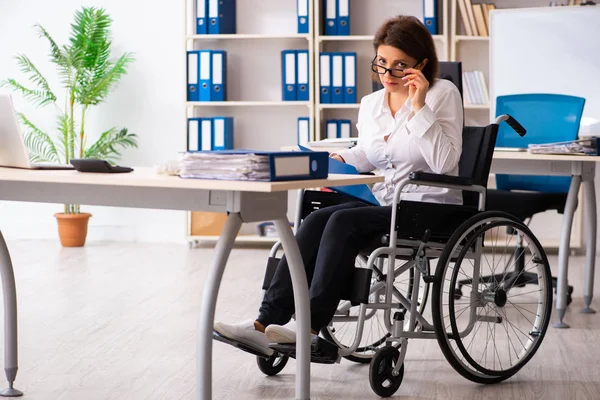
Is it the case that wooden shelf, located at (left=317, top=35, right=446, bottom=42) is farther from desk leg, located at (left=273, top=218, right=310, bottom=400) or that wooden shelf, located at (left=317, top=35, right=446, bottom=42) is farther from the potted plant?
desk leg, located at (left=273, top=218, right=310, bottom=400)

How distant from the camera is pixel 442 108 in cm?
259

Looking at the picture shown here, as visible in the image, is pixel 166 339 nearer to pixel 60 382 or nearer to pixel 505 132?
pixel 60 382

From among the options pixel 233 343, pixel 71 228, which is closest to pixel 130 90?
pixel 71 228

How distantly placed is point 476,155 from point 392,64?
37 cm

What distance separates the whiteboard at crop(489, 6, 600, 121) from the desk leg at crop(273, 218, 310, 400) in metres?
3.29

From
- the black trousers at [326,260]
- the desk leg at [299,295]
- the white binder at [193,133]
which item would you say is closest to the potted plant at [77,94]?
the white binder at [193,133]

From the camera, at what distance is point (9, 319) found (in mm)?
2410

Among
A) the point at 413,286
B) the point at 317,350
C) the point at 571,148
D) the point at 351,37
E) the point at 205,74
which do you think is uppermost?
the point at 351,37

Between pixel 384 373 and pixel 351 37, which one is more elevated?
pixel 351 37

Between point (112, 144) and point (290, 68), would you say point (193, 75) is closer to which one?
point (290, 68)

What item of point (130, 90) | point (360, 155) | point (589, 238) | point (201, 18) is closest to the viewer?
point (360, 155)

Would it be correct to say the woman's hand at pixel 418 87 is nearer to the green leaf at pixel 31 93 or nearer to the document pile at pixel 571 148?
the document pile at pixel 571 148

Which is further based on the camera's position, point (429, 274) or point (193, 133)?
point (193, 133)

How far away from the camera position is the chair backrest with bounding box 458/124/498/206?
261 cm
